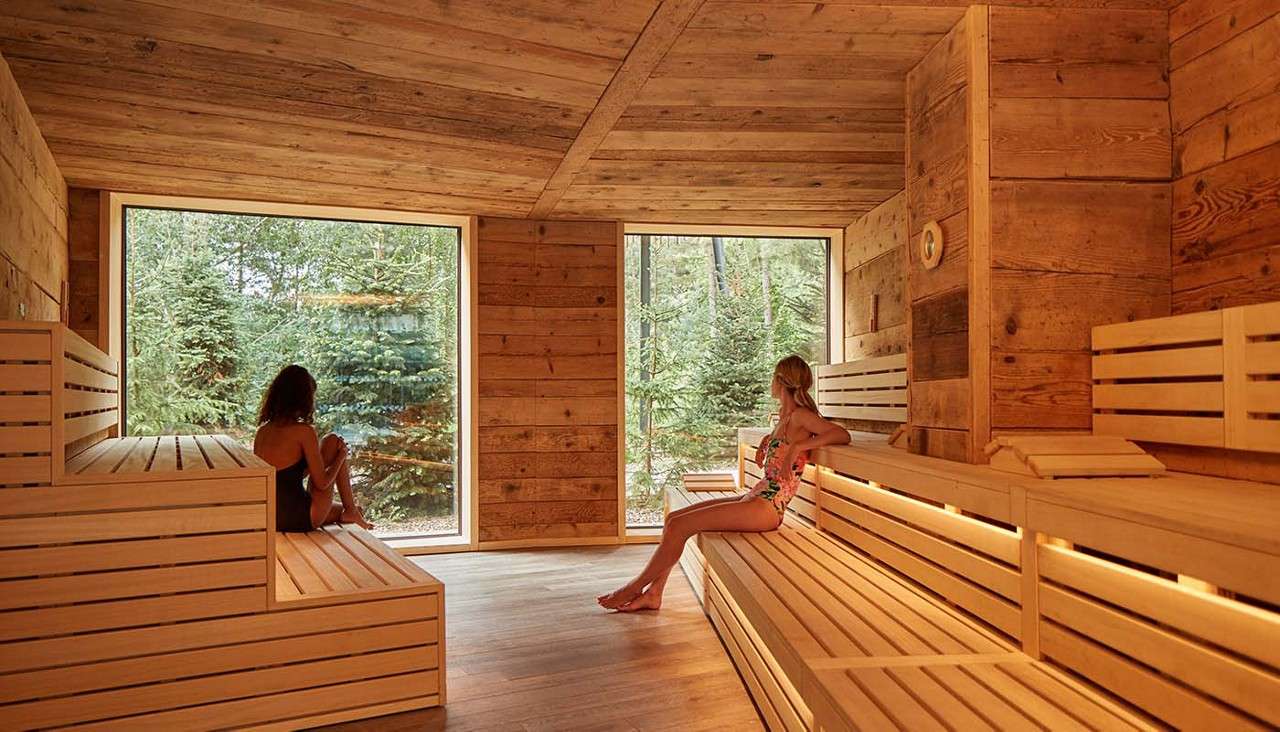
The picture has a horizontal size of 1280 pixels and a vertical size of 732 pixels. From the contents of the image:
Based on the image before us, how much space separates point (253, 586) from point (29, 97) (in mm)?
2341

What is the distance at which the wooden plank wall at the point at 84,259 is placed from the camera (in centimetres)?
486

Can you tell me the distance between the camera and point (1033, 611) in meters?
2.05

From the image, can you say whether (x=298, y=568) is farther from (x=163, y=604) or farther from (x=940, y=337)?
(x=940, y=337)

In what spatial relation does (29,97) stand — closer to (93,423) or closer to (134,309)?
(93,423)

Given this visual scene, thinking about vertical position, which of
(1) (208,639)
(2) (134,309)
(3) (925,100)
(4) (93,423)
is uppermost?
(3) (925,100)

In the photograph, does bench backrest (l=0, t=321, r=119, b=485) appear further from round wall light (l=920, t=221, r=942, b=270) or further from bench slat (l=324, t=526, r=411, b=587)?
round wall light (l=920, t=221, r=942, b=270)

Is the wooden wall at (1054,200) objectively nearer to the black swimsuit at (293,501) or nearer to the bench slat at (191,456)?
the bench slat at (191,456)

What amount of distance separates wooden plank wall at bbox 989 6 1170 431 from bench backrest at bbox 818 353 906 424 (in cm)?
146

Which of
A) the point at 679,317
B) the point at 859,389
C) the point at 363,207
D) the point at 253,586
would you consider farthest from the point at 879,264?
the point at 253,586

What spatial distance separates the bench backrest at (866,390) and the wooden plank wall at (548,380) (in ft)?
4.82

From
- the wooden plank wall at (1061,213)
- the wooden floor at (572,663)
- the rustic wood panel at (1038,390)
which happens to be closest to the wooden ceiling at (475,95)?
the wooden plank wall at (1061,213)

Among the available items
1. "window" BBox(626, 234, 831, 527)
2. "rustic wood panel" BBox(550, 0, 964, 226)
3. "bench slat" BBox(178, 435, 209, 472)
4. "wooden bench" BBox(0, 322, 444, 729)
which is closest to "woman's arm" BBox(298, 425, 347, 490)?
"bench slat" BBox(178, 435, 209, 472)

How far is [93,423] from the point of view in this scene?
11.2 feet

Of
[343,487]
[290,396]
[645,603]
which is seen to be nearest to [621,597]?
[645,603]
